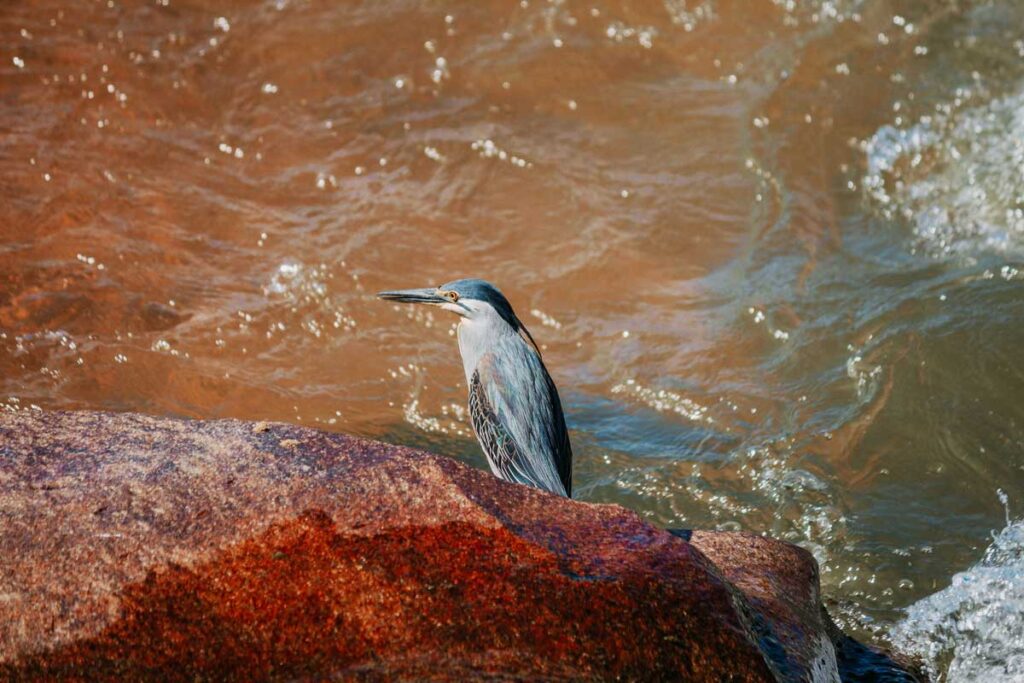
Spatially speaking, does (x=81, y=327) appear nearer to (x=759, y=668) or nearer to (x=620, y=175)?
(x=620, y=175)

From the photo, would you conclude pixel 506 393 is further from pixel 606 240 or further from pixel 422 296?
pixel 606 240

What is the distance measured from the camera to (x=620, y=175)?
712 centimetres

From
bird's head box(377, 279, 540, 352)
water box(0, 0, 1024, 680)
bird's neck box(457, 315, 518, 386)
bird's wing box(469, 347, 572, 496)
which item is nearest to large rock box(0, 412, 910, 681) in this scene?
bird's wing box(469, 347, 572, 496)

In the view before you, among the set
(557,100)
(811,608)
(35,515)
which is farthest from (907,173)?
(35,515)

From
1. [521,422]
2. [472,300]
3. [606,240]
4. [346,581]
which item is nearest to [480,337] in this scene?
[472,300]

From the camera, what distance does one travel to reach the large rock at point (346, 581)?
257 cm

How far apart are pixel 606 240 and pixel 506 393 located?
2.32m

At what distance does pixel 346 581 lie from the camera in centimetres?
267

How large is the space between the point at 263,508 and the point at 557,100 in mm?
5335

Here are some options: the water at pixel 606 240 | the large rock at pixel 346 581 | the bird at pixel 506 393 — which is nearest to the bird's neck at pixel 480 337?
the bird at pixel 506 393

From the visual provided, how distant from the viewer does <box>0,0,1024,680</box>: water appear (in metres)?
4.92

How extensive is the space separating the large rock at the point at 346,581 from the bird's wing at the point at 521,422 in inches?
47.1

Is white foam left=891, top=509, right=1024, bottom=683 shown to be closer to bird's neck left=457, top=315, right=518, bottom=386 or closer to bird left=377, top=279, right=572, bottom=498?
bird left=377, top=279, right=572, bottom=498

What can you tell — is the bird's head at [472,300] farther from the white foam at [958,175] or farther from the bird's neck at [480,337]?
the white foam at [958,175]
